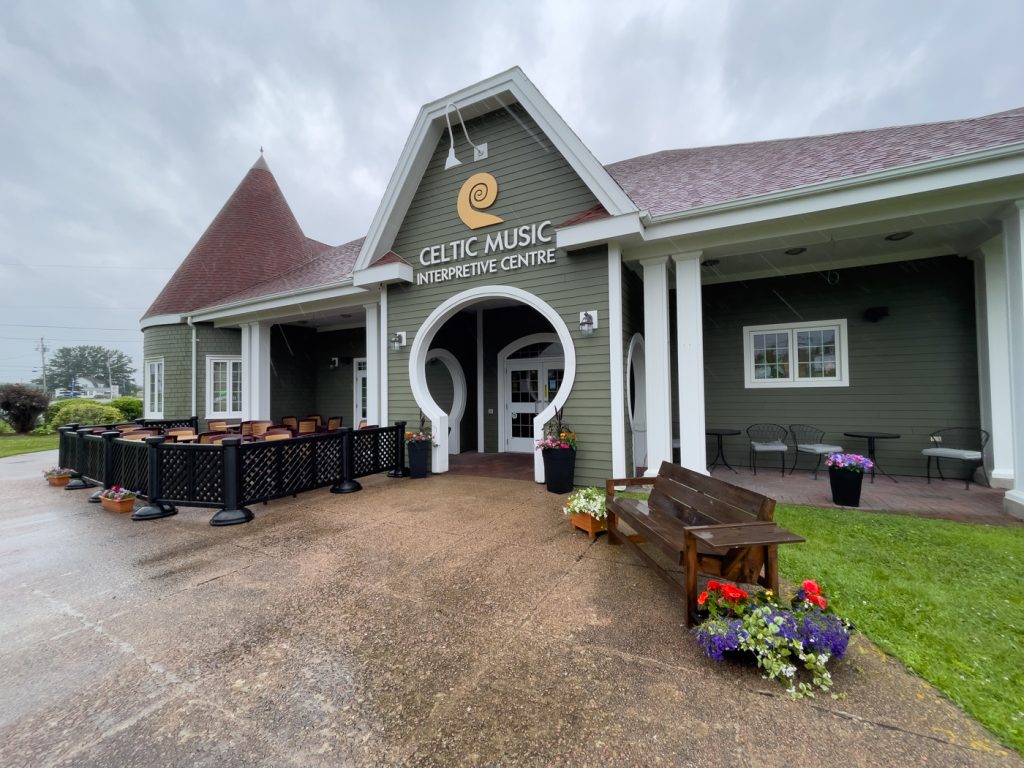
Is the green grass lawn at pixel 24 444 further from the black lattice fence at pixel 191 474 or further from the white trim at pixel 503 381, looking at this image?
the white trim at pixel 503 381

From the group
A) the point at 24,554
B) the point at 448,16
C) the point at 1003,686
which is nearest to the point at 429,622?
the point at 1003,686

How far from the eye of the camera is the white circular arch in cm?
927

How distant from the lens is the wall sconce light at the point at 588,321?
18.8 ft

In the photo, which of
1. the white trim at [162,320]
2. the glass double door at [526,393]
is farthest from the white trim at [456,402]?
the white trim at [162,320]

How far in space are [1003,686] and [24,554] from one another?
735cm

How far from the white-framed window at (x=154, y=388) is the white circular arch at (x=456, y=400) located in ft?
27.3

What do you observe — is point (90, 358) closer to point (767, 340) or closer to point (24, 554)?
point (24, 554)

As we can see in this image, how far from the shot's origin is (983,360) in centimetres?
576

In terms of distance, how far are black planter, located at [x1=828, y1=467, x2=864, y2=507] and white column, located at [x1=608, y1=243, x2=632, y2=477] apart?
8.15ft

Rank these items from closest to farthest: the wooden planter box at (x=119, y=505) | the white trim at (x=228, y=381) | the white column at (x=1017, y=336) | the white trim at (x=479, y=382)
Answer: the white column at (x=1017, y=336) < the wooden planter box at (x=119, y=505) < the white trim at (x=479, y=382) < the white trim at (x=228, y=381)

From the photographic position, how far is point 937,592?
2822 mm

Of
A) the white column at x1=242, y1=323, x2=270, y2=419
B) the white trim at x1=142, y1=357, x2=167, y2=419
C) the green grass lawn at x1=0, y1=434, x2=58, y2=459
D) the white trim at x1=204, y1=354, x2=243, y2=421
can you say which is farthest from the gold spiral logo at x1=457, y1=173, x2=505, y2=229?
the green grass lawn at x1=0, y1=434, x2=58, y2=459

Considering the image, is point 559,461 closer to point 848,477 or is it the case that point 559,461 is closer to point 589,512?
point 589,512

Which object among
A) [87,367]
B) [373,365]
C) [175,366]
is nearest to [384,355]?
[373,365]
